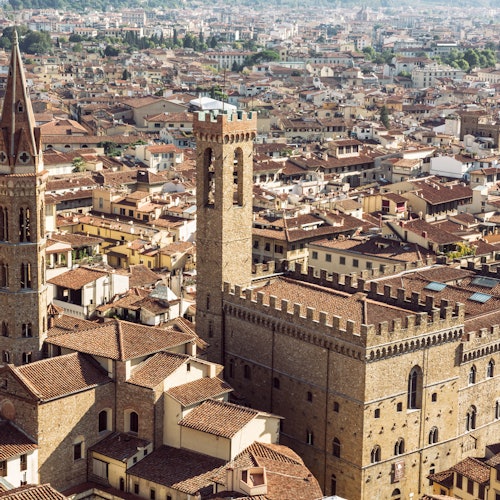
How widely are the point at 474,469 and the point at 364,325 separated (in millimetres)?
6155

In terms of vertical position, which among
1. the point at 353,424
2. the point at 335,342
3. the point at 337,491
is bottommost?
the point at 337,491

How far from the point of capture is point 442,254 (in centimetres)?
6188

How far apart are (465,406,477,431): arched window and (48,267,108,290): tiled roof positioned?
19.2 m

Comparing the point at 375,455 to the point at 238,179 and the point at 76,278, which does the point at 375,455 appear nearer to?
the point at 238,179

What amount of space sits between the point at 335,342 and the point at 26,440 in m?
10.5

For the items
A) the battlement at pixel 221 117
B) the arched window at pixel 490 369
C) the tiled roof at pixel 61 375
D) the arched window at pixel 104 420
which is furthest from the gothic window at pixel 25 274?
the arched window at pixel 490 369

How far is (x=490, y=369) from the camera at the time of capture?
4219 cm

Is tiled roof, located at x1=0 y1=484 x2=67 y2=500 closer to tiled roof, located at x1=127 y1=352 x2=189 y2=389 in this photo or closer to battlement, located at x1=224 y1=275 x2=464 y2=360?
tiled roof, located at x1=127 y1=352 x2=189 y2=389

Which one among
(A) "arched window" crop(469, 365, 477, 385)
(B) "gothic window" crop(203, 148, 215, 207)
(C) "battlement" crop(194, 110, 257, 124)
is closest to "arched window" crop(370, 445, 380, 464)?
(A) "arched window" crop(469, 365, 477, 385)

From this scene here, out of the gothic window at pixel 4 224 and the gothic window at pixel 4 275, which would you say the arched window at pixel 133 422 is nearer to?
the gothic window at pixel 4 275

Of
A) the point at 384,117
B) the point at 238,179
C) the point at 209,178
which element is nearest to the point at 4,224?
the point at 209,178

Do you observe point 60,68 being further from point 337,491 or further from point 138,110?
point 337,491

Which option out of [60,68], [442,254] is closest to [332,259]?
[442,254]

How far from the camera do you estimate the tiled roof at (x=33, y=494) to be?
31.9 m
